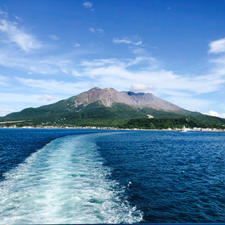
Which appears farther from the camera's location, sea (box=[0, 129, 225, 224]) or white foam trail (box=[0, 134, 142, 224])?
sea (box=[0, 129, 225, 224])

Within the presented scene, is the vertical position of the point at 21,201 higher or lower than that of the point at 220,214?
higher

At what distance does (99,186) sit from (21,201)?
749 cm

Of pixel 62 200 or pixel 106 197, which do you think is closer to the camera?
pixel 62 200

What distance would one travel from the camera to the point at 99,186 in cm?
1938

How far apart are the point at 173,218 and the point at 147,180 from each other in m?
9.63

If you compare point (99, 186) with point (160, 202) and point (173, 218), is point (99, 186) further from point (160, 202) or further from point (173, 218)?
point (173, 218)

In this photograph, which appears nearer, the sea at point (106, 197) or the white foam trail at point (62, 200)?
the white foam trail at point (62, 200)

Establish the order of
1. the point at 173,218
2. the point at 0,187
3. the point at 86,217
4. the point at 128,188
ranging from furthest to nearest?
1. the point at 128,188
2. the point at 0,187
3. the point at 173,218
4. the point at 86,217

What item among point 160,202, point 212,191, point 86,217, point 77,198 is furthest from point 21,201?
point 212,191

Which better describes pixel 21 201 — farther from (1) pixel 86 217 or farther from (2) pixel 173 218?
(2) pixel 173 218

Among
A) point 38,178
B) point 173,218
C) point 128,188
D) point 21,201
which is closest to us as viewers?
point 173,218

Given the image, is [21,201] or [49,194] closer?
[21,201]

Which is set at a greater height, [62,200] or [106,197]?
[62,200]

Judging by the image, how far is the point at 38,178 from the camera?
2130cm
